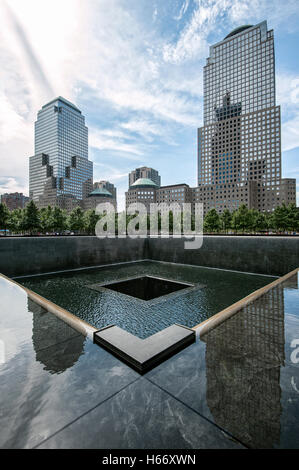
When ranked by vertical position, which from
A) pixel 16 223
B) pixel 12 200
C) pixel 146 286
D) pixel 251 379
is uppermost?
pixel 12 200

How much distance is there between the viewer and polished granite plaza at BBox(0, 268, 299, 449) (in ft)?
4.93

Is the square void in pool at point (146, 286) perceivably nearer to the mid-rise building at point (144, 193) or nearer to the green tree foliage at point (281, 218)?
the green tree foliage at point (281, 218)

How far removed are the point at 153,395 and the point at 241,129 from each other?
109 m

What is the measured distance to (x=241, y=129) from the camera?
92875 mm

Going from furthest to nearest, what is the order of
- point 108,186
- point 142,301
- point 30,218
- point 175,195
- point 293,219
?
point 108,186 → point 175,195 → point 293,219 → point 30,218 → point 142,301

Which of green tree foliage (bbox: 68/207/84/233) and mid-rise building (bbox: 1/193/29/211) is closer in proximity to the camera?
green tree foliage (bbox: 68/207/84/233)

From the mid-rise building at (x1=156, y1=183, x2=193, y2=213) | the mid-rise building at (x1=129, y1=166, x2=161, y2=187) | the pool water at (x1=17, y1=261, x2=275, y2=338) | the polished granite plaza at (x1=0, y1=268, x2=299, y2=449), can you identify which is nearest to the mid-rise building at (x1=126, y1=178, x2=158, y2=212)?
the mid-rise building at (x1=156, y1=183, x2=193, y2=213)

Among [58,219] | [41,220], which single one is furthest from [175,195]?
[41,220]

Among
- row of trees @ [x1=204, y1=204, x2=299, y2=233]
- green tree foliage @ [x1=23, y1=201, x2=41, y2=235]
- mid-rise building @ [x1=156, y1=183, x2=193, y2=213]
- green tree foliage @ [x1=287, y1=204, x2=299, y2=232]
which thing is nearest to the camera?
green tree foliage @ [x1=23, y1=201, x2=41, y2=235]

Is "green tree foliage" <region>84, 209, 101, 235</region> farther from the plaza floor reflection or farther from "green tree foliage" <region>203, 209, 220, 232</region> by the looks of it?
the plaza floor reflection

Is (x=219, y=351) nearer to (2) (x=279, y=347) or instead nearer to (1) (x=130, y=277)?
(2) (x=279, y=347)

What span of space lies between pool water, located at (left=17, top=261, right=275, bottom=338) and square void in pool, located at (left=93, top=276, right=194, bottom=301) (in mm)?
491

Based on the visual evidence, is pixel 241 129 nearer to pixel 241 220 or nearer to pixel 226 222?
pixel 226 222
